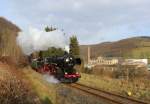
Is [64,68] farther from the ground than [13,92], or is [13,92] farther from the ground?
[64,68]

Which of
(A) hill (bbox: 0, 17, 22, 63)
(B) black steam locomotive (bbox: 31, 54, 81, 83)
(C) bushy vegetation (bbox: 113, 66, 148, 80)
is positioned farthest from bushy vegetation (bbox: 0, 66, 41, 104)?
(C) bushy vegetation (bbox: 113, 66, 148, 80)

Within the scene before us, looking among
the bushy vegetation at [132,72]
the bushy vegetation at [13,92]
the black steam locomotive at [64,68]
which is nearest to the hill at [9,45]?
the black steam locomotive at [64,68]

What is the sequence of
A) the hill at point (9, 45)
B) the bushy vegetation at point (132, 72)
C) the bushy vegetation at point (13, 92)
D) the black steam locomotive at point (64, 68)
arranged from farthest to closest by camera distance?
the bushy vegetation at point (132, 72) → the hill at point (9, 45) → the black steam locomotive at point (64, 68) → the bushy vegetation at point (13, 92)

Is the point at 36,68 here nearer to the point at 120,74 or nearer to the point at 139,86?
the point at 120,74

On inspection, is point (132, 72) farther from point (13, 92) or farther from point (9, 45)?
point (13, 92)

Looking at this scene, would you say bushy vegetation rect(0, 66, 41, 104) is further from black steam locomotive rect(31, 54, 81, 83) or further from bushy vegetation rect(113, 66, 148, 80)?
bushy vegetation rect(113, 66, 148, 80)

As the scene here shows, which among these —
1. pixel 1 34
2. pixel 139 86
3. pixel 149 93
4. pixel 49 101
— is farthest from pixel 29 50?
pixel 49 101

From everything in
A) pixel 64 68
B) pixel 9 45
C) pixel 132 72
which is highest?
pixel 9 45

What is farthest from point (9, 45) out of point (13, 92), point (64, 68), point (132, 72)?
point (13, 92)

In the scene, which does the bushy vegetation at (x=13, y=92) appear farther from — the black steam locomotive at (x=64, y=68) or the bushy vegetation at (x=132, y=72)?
the bushy vegetation at (x=132, y=72)

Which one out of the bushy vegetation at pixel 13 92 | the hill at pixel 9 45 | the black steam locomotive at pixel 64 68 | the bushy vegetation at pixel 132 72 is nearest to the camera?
the bushy vegetation at pixel 13 92

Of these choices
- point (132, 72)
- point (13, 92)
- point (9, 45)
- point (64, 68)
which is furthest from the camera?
point (9, 45)

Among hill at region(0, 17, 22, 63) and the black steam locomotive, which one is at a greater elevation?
hill at region(0, 17, 22, 63)

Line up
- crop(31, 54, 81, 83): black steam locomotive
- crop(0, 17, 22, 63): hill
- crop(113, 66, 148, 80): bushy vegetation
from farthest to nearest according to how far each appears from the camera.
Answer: crop(113, 66, 148, 80): bushy vegetation → crop(0, 17, 22, 63): hill → crop(31, 54, 81, 83): black steam locomotive
